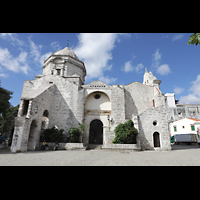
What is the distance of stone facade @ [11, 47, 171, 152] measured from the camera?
12.3 meters

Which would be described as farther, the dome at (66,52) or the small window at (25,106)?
the dome at (66,52)

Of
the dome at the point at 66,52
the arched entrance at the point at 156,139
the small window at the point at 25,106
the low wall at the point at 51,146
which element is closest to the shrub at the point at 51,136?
the low wall at the point at 51,146

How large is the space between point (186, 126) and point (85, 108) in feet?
68.1

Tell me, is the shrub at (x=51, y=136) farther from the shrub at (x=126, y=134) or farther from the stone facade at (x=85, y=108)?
the shrub at (x=126, y=134)

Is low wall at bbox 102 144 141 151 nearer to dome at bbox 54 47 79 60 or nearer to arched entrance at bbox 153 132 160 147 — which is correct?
arched entrance at bbox 153 132 160 147

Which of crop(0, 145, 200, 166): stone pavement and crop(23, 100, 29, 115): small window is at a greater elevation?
crop(23, 100, 29, 115): small window

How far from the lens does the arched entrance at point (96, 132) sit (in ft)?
50.2

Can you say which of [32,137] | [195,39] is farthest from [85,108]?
[195,39]

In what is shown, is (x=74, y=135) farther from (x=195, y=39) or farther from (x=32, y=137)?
(x=195, y=39)

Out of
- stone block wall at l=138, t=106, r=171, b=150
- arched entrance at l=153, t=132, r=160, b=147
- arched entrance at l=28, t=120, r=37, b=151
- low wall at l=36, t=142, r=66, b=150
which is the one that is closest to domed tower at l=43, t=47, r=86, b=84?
arched entrance at l=28, t=120, r=37, b=151

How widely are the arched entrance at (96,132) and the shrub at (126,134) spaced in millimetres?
3379

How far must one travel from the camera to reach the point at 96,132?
1564cm
